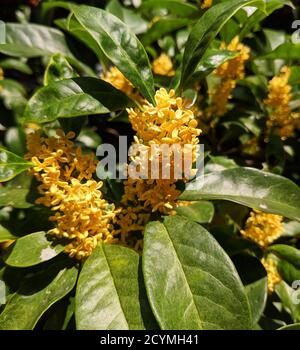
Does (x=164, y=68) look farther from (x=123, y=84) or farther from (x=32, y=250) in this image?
(x=32, y=250)

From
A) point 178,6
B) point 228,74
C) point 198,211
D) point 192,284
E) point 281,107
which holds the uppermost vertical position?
point 178,6

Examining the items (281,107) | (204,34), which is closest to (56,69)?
(204,34)

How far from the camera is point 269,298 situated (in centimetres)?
163

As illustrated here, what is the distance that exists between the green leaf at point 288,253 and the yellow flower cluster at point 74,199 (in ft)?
1.97

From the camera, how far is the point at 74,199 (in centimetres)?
114

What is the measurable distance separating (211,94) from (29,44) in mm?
756

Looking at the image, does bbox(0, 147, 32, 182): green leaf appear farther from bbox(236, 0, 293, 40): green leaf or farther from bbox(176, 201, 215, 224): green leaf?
bbox(236, 0, 293, 40): green leaf

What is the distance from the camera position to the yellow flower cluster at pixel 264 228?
4.96ft

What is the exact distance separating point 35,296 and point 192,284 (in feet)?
1.42

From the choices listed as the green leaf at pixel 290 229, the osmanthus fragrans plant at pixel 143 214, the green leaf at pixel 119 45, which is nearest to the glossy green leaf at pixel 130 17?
the osmanthus fragrans plant at pixel 143 214

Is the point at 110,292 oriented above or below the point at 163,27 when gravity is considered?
below

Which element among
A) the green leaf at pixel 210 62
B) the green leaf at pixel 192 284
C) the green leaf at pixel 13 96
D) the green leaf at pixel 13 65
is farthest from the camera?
the green leaf at pixel 13 65

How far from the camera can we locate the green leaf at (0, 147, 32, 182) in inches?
46.4

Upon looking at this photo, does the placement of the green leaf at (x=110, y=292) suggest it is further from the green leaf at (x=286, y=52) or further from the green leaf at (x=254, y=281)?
the green leaf at (x=286, y=52)
